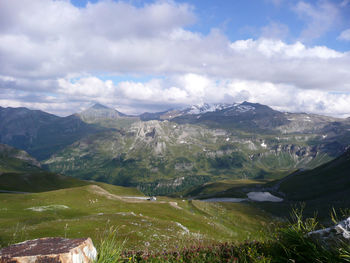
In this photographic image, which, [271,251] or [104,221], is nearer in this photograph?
[271,251]

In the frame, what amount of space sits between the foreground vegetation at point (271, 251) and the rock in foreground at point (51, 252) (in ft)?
1.86

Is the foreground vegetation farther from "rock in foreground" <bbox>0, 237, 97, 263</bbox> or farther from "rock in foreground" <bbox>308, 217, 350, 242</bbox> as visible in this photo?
"rock in foreground" <bbox>0, 237, 97, 263</bbox>

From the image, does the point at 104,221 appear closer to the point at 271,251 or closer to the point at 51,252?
the point at 51,252

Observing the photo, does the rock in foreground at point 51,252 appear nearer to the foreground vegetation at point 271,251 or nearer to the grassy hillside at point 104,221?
the foreground vegetation at point 271,251

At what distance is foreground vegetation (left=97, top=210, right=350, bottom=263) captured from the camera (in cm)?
757

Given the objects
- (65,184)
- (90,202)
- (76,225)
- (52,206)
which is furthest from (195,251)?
(65,184)

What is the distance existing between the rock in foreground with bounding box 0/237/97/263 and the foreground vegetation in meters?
0.57

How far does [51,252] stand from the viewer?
6.84 m

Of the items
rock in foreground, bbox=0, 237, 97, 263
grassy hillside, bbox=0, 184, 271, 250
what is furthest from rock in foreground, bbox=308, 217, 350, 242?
rock in foreground, bbox=0, 237, 97, 263

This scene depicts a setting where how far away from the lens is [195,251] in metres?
→ 9.98

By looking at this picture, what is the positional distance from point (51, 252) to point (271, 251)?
8.33 metres

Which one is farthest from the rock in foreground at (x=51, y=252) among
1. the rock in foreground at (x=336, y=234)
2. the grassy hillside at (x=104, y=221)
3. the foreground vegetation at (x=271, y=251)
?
the rock in foreground at (x=336, y=234)

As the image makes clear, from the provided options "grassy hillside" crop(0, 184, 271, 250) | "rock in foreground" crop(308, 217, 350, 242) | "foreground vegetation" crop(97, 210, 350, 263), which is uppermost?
"rock in foreground" crop(308, 217, 350, 242)


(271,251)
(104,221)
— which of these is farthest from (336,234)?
(104,221)
